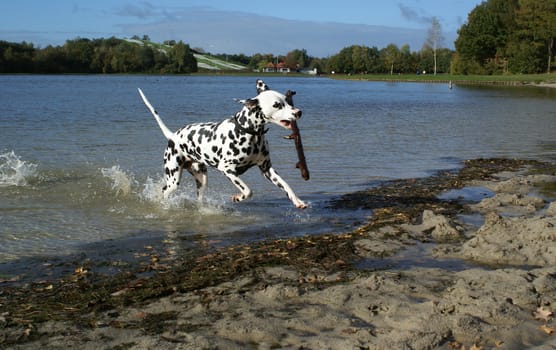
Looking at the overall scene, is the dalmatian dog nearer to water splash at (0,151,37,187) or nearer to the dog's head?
the dog's head

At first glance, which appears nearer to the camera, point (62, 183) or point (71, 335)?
Answer: point (71, 335)

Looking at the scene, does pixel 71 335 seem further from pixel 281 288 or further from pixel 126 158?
pixel 126 158

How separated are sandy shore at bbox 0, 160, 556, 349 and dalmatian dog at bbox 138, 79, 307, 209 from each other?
58.9 inches

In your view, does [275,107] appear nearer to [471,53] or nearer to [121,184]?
[121,184]

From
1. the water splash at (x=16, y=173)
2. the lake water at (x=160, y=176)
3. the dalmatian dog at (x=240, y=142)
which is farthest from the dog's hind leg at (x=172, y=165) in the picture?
the water splash at (x=16, y=173)

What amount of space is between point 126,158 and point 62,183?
361cm

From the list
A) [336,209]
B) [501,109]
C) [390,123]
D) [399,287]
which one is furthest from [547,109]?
[399,287]

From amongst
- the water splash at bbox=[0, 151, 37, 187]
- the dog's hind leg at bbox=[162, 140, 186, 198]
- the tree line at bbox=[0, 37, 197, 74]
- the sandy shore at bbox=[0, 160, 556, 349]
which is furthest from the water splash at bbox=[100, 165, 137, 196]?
the tree line at bbox=[0, 37, 197, 74]

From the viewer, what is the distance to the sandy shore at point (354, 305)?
186 inches

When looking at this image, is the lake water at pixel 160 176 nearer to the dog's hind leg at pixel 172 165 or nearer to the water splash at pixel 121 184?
the water splash at pixel 121 184

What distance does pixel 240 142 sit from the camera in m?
8.51

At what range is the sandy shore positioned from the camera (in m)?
4.73

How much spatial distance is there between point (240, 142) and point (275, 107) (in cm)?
77

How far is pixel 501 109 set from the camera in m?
35.4
